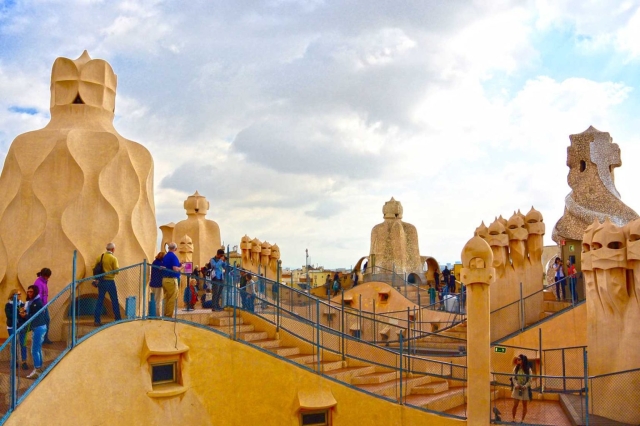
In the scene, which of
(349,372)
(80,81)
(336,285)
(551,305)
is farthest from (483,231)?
(80,81)

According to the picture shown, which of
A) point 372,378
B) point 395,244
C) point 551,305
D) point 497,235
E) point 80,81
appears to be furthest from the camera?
point 395,244

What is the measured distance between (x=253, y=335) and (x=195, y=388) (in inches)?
68.0

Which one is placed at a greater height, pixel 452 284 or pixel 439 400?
pixel 452 284

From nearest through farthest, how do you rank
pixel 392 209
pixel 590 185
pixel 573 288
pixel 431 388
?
pixel 431 388 → pixel 573 288 → pixel 590 185 → pixel 392 209

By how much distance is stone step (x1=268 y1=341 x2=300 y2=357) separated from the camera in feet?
36.8

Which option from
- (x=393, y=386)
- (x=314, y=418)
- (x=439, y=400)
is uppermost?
(x=393, y=386)

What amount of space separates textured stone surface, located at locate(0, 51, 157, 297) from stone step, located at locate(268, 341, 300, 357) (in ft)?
12.0

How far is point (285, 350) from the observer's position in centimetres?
1136

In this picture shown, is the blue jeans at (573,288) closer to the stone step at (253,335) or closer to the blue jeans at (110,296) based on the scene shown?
the stone step at (253,335)

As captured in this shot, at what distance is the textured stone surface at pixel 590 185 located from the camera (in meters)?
25.0

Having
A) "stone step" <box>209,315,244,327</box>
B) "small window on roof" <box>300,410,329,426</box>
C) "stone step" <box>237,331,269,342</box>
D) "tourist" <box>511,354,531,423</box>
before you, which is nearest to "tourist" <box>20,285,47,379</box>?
"stone step" <box>209,315,244,327</box>

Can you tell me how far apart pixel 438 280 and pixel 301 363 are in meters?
18.4

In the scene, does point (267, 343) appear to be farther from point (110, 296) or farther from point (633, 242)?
point (633, 242)

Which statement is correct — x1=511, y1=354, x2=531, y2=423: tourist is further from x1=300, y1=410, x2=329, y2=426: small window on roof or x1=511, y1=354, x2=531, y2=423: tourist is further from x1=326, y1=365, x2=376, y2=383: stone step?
x1=300, y1=410, x2=329, y2=426: small window on roof
